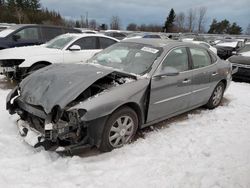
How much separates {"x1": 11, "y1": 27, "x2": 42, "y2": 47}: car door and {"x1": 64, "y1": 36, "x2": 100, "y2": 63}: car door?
225 centimetres

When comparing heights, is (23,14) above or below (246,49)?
above

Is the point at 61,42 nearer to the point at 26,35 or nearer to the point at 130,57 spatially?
the point at 26,35

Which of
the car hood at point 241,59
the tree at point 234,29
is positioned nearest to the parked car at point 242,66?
the car hood at point 241,59

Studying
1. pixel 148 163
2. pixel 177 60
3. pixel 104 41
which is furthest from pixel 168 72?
pixel 104 41

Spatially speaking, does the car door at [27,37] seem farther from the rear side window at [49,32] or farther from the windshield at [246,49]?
the windshield at [246,49]

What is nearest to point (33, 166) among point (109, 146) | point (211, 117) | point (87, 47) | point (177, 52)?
point (109, 146)

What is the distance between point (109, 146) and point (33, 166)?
1.06m

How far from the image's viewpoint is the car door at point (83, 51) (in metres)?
7.50

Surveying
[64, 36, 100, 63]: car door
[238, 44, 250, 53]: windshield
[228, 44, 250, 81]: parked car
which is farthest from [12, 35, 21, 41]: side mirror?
[238, 44, 250, 53]: windshield

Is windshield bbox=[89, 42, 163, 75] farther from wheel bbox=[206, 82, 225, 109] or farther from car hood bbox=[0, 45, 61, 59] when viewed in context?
car hood bbox=[0, 45, 61, 59]

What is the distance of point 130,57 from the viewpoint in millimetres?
4668

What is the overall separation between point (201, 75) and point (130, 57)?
63.7 inches

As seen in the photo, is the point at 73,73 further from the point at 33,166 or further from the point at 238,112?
the point at 238,112

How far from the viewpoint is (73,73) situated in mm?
4031
